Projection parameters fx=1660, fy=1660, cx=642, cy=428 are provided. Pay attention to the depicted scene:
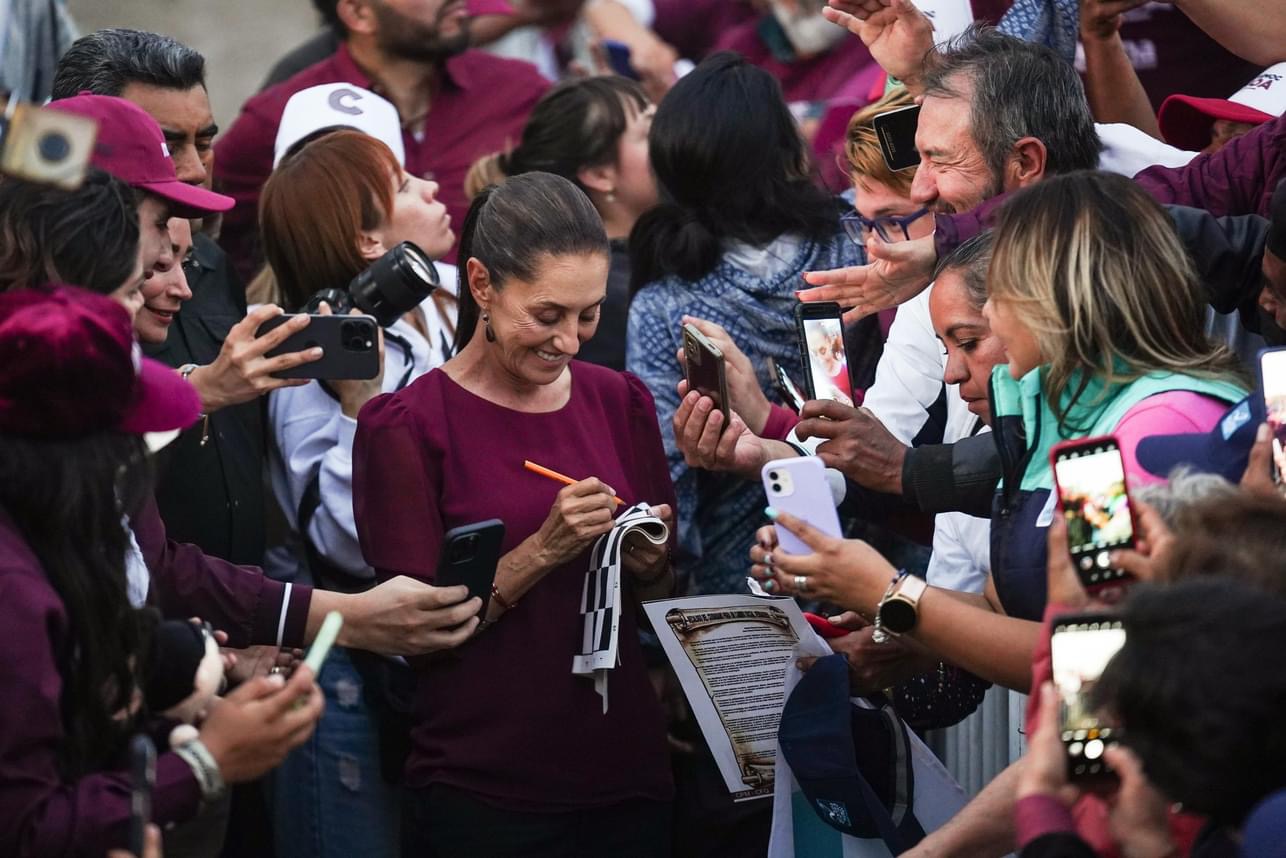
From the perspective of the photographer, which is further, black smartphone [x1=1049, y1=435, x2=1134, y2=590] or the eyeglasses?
the eyeglasses

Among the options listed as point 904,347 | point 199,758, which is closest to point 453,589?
point 199,758

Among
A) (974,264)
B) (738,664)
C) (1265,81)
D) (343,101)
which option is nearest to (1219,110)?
(1265,81)

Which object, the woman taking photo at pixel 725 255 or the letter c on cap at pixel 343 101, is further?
the letter c on cap at pixel 343 101

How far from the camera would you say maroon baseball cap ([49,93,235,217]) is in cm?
319

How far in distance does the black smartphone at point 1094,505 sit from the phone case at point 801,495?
0.49 meters

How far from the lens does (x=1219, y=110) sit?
3.62m

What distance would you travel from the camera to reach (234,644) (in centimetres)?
318

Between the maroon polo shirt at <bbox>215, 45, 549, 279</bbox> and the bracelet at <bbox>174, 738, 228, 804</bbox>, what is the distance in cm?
300

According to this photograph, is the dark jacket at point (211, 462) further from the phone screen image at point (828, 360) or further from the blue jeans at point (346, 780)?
the phone screen image at point (828, 360)

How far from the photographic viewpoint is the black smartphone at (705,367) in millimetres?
3490

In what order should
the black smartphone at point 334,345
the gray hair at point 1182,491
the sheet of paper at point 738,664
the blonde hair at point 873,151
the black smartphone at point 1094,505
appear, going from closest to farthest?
the gray hair at point 1182,491 < the black smartphone at point 1094,505 < the sheet of paper at point 738,664 < the black smartphone at point 334,345 < the blonde hair at point 873,151

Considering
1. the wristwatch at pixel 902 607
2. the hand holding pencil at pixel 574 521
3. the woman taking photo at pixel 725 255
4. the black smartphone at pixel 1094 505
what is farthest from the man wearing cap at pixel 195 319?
the black smartphone at pixel 1094 505

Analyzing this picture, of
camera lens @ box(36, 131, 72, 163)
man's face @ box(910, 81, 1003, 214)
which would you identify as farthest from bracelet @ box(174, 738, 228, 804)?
man's face @ box(910, 81, 1003, 214)

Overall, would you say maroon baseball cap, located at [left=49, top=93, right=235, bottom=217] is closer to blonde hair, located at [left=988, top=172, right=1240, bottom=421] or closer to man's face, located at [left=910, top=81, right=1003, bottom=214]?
man's face, located at [left=910, top=81, right=1003, bottom=214]
